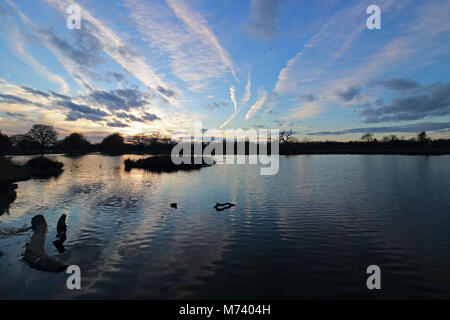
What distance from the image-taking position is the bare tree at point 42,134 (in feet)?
424

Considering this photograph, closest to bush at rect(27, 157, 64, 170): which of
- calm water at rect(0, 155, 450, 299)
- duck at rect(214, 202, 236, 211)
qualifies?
calm water at rect(0, 155, 450, 299)

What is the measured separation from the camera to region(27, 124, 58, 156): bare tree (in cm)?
12938

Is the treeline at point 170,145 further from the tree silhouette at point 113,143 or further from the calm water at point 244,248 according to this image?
the calm water at point 244,248

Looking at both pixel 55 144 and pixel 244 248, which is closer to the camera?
pixel 244 248

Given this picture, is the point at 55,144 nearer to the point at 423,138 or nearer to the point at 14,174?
the point at 14,174

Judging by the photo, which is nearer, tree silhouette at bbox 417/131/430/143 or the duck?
the duck

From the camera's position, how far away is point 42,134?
5172 inches

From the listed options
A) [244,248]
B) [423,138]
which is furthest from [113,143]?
[423,138]

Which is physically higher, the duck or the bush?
the bush

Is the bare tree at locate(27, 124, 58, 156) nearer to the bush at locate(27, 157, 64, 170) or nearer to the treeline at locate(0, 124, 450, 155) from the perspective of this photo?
the treeline at locate(0, 124, 450, 155)
